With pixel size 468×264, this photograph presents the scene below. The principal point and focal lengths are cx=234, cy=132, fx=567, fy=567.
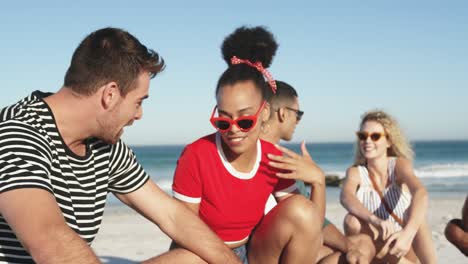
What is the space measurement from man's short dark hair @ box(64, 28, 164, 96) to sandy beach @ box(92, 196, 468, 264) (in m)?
4.16

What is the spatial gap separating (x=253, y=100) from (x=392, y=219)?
205cm

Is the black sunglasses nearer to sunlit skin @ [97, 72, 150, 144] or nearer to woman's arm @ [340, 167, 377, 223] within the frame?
woman's arm @ [340, 167, 377, 223]

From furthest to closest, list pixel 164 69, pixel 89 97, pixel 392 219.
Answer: pixel 392 219 → pixel 164 69 → pixel 89 97

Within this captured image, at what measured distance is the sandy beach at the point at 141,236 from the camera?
21.8 feet

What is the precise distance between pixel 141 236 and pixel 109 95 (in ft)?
20.3

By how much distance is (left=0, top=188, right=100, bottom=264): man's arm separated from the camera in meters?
2.30

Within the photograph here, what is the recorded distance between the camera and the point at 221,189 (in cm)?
363

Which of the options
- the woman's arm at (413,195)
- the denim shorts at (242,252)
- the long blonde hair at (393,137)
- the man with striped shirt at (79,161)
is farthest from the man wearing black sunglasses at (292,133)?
the man with striped shirt at (79,161)

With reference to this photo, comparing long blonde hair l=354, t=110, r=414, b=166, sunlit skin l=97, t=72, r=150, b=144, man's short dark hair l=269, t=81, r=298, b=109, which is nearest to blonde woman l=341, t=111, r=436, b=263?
long blonde hair l=354, t=110, r=414, b=166

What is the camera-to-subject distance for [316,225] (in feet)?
11.2

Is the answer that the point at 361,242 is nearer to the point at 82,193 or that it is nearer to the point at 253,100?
the point at 253,100

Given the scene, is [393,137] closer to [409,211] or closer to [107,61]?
[409,211]

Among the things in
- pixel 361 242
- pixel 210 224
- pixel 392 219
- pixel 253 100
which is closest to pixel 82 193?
pixel 210 224

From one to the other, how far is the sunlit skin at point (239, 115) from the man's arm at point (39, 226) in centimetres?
150
